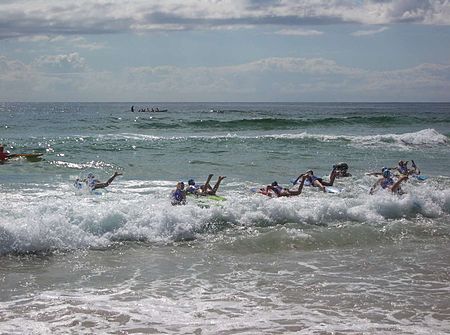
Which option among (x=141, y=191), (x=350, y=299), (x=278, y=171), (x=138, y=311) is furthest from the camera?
(x=278, y=171)

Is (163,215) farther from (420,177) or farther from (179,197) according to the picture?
(420,177)

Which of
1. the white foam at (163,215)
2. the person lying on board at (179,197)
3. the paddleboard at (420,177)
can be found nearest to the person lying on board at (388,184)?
the white foam at (163,215)

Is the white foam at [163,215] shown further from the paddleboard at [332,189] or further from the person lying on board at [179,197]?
the paddleboard at [332,189]

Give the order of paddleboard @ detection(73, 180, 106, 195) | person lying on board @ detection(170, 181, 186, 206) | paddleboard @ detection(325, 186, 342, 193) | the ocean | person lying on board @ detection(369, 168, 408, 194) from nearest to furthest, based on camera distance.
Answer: the ocean, person lying on board @ detection(170, 181, 186, 206), person lying on board @ detection(369, 168, 408, 194), paddleboard @ detection(73, 180, 106, 195), paddleboard @ detection(325, 186, 342, 193)

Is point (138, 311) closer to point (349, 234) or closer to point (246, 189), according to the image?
point (349, 234)

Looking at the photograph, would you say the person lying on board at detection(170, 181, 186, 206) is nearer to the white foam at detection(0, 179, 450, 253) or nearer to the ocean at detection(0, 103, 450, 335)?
the white foam at detection(0, 179, 450, 253)

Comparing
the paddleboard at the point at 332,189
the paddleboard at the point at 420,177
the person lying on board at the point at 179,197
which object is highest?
the person lying on board at the point at 179,197

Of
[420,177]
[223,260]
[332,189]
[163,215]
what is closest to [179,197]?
[163,215]

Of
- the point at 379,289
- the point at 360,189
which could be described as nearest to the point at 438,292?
the point at 379,289

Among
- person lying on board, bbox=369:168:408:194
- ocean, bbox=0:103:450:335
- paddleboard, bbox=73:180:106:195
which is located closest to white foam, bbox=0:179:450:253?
ocean, bbox=0:103:450:335

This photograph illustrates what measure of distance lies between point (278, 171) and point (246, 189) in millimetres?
4877

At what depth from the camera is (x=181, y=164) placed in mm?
25141

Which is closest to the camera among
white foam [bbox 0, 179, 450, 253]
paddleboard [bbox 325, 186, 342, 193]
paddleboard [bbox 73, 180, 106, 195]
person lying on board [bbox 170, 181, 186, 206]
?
white foam [bbox 0, 179, 450, 253]

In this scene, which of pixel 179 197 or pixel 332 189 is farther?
pixel 332 189
